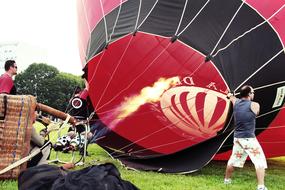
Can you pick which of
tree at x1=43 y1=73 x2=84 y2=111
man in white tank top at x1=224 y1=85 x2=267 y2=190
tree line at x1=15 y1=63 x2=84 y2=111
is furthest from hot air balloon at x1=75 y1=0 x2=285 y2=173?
tree line at x1=15 y1=63 x2=84 y2=111

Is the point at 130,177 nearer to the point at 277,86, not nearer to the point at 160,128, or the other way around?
the point at 160,128

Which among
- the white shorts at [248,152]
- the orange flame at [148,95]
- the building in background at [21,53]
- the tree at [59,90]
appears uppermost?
the building in background at [21,53]

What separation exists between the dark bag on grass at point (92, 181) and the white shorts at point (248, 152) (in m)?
2.56

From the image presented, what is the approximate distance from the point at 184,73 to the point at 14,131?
2.11m

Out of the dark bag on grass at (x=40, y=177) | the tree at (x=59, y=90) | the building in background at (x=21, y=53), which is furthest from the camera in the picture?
the building in background at (x=21, y=53)

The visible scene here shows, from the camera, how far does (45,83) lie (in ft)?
161

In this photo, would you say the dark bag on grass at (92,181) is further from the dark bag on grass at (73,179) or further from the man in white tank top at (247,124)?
the man in white tank top at (247,124)

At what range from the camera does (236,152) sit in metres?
5.04

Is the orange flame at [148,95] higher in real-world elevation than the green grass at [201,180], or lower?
higher

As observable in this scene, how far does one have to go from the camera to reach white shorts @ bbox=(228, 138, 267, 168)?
4811 mm

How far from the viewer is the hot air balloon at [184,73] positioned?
5055 mm

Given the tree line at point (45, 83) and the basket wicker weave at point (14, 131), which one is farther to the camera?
the tree line at point (45, 83)

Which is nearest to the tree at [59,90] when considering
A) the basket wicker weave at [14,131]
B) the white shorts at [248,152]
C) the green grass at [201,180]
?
the green grass at [201,180]

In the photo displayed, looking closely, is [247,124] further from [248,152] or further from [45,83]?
[45,83]
